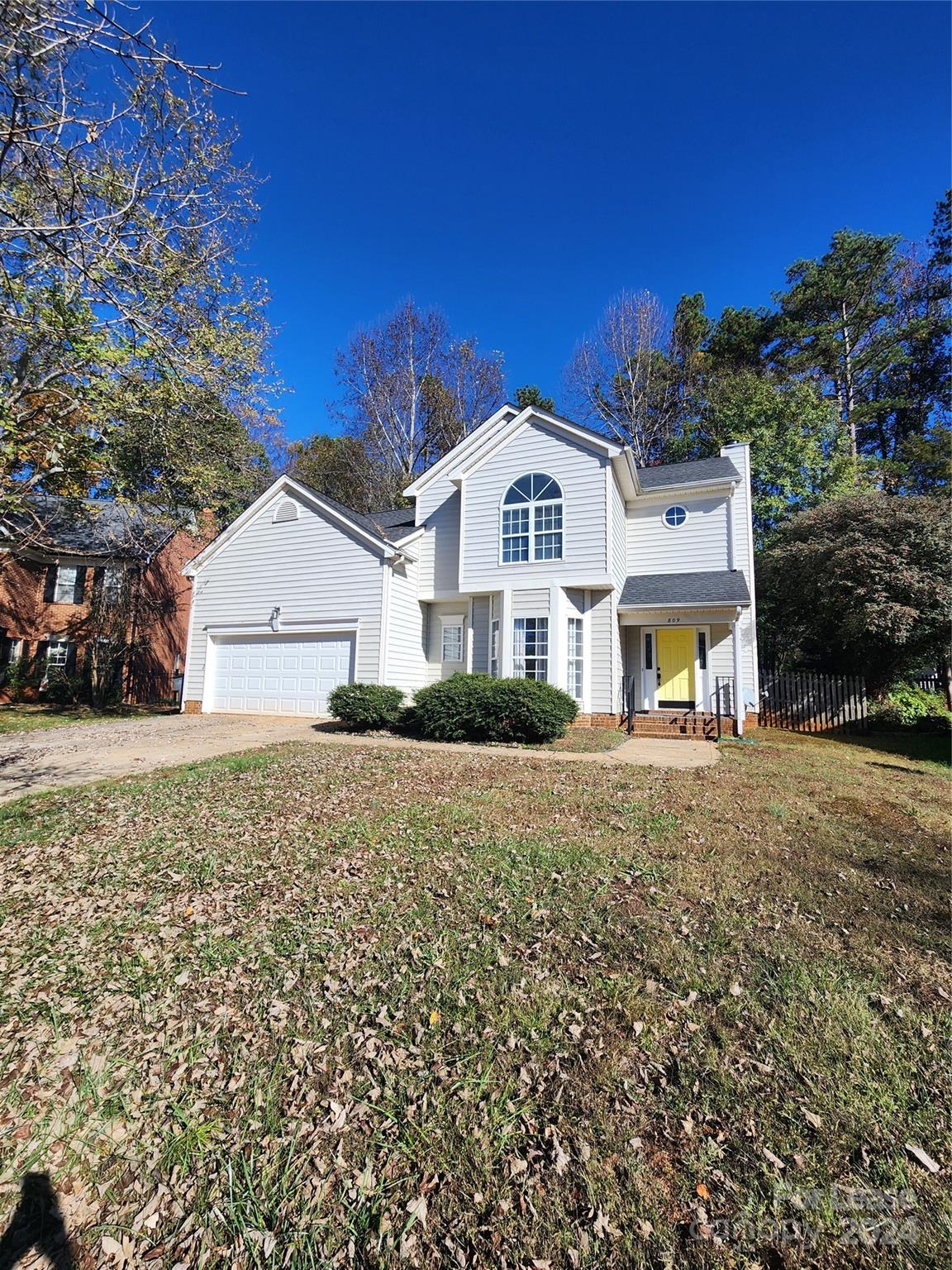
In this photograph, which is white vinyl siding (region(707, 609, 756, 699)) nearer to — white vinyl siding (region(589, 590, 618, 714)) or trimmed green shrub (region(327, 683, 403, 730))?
white vinyl siding (region(589, 590, 618, 714))

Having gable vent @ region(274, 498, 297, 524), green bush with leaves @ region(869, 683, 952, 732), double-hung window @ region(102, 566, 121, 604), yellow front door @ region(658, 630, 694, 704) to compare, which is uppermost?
gable vent @ region(274, 498, 297, 524)

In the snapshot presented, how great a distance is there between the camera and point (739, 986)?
317cm

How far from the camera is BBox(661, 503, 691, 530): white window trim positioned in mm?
15508

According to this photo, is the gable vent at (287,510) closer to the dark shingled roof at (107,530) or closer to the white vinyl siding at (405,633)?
the dark shingled roof at (107,530)

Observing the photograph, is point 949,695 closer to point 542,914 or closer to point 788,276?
point 542,914

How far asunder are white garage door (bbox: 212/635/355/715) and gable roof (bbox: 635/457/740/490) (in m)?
9.70

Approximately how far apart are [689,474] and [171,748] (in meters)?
15.0

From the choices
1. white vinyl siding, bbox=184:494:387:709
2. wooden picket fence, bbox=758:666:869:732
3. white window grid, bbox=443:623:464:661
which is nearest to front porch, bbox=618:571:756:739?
wooden picket fence, bbox=758:666:869:732

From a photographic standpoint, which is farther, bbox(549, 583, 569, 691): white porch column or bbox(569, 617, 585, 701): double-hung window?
bbox(569, 617, 585, 701): double-hung window

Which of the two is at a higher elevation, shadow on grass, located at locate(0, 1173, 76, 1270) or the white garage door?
the white garage door

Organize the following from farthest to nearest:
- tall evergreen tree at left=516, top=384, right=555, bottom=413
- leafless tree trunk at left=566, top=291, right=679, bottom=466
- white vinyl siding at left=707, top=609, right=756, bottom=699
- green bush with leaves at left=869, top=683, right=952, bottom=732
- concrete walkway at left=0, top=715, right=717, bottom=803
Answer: tall evergreen tree at left=516, top=384, right=555, bottom=413, leafless tree trunk at left=566, top=291, right=679, bottom=466, white vinyl siding at left=707, top=609, right=756, bottom=699, green bush with leaves at left=869, top=683, right=952, bottom=732, concrete walkway at left=0, top=715, right=717, bottom=803

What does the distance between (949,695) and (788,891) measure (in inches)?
619

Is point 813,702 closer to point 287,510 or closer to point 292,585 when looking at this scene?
point 292,585

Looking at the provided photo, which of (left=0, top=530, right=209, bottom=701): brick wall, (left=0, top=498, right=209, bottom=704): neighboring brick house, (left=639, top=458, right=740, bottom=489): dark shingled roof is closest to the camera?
(left=639, top=458, right=740, bottom=489): dark shingled roof
